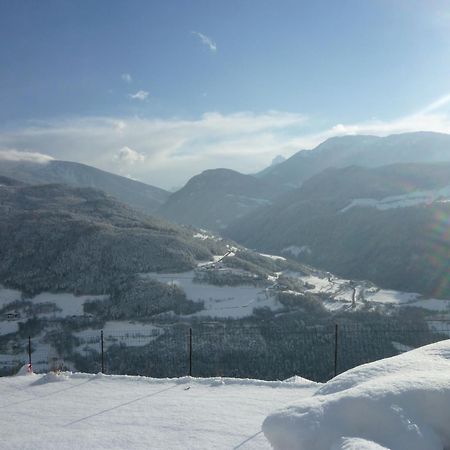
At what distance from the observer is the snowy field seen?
7.13 metres

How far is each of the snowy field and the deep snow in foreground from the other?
3 centimetres

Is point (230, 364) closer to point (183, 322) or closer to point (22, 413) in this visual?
point (183, 322)

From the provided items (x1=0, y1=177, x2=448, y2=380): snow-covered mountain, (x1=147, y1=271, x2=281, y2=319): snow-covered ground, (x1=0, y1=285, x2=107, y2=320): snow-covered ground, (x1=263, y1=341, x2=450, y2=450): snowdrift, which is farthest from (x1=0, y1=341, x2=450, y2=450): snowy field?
(x1=0, y1=285, x2=107, y2=320): snow-covered ground

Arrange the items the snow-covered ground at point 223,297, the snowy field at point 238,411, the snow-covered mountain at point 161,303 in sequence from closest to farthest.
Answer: the snowy field at point 238,411 → the snow-covered mountain at point 161,303 → the snow-covered ground at point 223,297

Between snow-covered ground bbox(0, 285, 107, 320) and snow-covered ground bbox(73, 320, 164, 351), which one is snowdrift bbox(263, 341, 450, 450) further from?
snow-covered ground bbox(0, 285, 107, 320)

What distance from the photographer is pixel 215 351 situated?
302 feet

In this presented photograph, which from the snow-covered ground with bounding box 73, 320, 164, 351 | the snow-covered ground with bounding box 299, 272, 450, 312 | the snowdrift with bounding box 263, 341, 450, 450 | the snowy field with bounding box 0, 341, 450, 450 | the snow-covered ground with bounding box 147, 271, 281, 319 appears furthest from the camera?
the snow-covered ground with bounding box 299, 272, 450, 312

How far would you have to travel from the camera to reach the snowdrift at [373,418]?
6910mm

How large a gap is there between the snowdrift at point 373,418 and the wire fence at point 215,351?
251 ft

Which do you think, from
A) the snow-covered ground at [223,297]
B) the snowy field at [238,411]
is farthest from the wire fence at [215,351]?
the snowy field at [238,411]

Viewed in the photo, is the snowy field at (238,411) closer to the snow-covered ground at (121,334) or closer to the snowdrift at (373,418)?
the snowdrift at (373,418)

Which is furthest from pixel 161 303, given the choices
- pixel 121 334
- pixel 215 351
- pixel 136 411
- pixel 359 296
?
pixel 136 411

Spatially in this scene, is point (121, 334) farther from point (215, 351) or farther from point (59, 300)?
point (59, 300)

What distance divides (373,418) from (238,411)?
6074 mm
